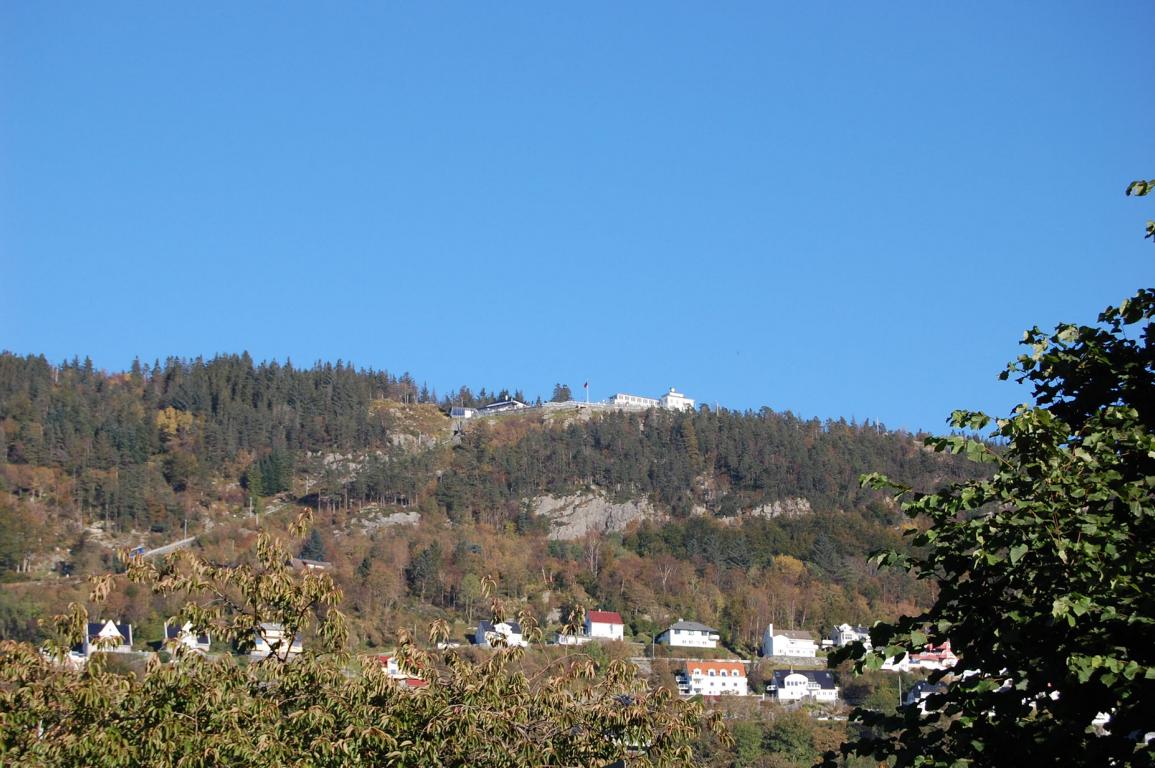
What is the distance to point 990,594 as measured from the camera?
27.3 feet

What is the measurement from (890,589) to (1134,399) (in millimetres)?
105787

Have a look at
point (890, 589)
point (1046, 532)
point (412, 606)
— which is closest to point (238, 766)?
point (1046, 532)

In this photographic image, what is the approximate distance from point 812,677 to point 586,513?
5321 centimetres

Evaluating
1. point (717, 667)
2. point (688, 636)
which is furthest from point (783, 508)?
point (717, 667)

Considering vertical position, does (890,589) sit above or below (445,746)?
above

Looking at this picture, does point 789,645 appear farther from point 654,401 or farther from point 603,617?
point 654,401

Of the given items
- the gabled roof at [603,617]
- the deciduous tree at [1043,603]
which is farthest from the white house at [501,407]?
the deciduous tree at [1043,603]

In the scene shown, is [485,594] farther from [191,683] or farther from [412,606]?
[412,606]

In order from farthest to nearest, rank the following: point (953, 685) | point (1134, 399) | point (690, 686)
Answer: point (690, 686) < point (1134, 399) < point (953, 685)

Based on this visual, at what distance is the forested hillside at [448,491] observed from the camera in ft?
359

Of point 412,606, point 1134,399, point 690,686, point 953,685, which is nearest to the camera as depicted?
point 953,685

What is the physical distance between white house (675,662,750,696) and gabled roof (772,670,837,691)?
1931 millimetres

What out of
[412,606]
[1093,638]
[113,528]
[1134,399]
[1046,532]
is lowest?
[1093,638]

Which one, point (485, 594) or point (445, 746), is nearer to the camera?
point (445, 746)
